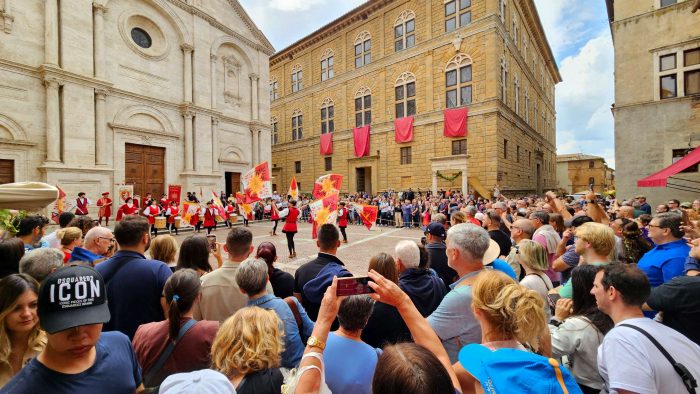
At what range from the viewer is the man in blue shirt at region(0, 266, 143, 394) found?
56.6 inches

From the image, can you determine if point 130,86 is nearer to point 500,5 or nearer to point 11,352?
point 11,352

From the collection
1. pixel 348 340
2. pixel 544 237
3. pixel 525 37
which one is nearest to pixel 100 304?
pixel 348 340

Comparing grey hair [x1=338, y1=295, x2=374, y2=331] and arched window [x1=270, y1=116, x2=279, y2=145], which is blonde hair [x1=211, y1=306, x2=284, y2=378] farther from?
arched window [x1=270, y1=116, x2=279, y2=145]

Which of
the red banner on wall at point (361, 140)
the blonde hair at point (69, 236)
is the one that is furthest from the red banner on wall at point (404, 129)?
the blonde hair at point (69, 236)

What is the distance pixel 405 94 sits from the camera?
1041 inches

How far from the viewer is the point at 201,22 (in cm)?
2041

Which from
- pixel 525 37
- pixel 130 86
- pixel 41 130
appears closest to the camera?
pixel 41 130

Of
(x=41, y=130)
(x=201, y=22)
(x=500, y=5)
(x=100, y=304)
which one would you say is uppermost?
(x=500, y=5)

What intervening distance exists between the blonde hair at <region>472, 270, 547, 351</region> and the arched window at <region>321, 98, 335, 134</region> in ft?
102

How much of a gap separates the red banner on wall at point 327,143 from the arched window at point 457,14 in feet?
45.5

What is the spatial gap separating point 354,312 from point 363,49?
31231 mm

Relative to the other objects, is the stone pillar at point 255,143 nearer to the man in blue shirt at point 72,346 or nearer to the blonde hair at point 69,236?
the blonde hair at point 69,236

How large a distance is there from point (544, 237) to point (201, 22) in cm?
2344

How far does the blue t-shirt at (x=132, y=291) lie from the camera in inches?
111
